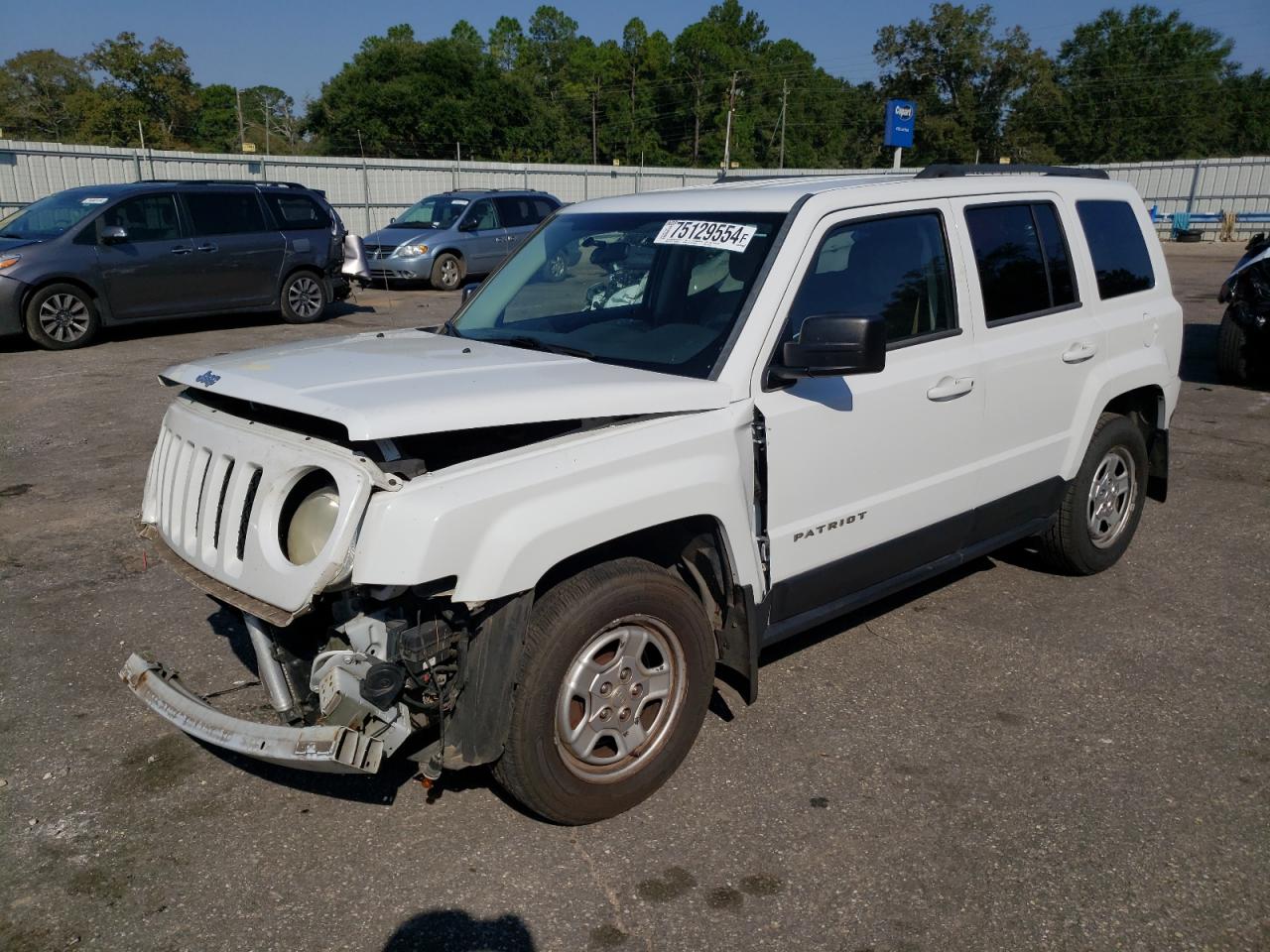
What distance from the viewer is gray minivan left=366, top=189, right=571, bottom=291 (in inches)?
714

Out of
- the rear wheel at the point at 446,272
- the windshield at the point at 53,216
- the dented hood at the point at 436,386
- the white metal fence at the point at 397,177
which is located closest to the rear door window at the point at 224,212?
the windshield at the point at 53,216

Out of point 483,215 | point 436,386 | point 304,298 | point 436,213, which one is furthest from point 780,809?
point 436,213

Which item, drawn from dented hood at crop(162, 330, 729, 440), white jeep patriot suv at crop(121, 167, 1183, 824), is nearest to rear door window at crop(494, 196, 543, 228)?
white jeep patriot suv at crop(121, 167, 1183, 824)

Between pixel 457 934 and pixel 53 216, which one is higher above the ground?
pixel 53 216

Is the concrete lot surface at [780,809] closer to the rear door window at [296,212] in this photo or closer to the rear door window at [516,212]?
the rear door window at [296,212]

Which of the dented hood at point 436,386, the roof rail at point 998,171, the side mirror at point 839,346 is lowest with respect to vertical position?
the dented hood at point 436,386

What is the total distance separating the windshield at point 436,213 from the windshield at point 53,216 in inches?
279

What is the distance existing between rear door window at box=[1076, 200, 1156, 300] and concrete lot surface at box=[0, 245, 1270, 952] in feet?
5.00

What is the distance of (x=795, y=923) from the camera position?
2.79 metres

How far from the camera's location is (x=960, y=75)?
238 ft

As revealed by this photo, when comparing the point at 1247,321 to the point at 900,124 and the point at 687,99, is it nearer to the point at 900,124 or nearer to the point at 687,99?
the point at 900,124

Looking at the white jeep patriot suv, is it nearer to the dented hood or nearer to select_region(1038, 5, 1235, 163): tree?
the dented hood

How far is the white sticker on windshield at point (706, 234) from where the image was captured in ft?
12.2

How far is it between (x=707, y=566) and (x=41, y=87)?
9101 centimetres
